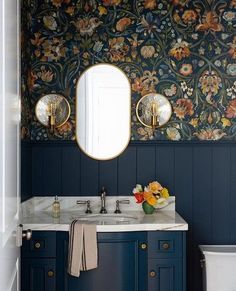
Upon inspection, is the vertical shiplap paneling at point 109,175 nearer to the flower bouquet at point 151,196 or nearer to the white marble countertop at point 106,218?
the white marble countertop at point 106,218

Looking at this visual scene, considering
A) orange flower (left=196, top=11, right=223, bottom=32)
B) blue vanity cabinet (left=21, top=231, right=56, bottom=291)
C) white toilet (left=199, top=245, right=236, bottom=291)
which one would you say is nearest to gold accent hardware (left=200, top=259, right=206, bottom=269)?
white toilet (left=199, top=245, right=236, bottom=291)

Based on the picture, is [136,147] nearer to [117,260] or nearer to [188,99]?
[188,99]

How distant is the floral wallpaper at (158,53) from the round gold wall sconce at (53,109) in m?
0.04

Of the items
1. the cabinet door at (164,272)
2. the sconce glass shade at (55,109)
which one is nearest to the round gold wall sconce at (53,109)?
the sconce glass shade at (55,109)

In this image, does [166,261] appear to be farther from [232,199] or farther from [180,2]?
[180,2]

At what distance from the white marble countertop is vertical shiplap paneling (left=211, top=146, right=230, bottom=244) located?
0.33 m

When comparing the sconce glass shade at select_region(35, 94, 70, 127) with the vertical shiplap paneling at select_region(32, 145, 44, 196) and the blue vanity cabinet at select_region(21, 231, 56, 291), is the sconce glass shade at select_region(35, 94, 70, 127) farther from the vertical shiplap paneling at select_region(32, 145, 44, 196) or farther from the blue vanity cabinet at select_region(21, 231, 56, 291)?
the blue vanity cabinet at select_region(21, 231, 56, 291)

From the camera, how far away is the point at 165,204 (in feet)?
11.7

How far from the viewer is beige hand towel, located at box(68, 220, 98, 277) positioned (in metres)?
2.92

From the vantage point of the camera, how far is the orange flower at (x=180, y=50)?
358 centimetres

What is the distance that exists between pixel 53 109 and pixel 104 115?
376 mm

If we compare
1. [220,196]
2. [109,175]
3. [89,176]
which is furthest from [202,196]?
[89,176]

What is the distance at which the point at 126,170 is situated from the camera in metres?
3.59

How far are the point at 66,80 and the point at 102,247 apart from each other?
128 centimetres
